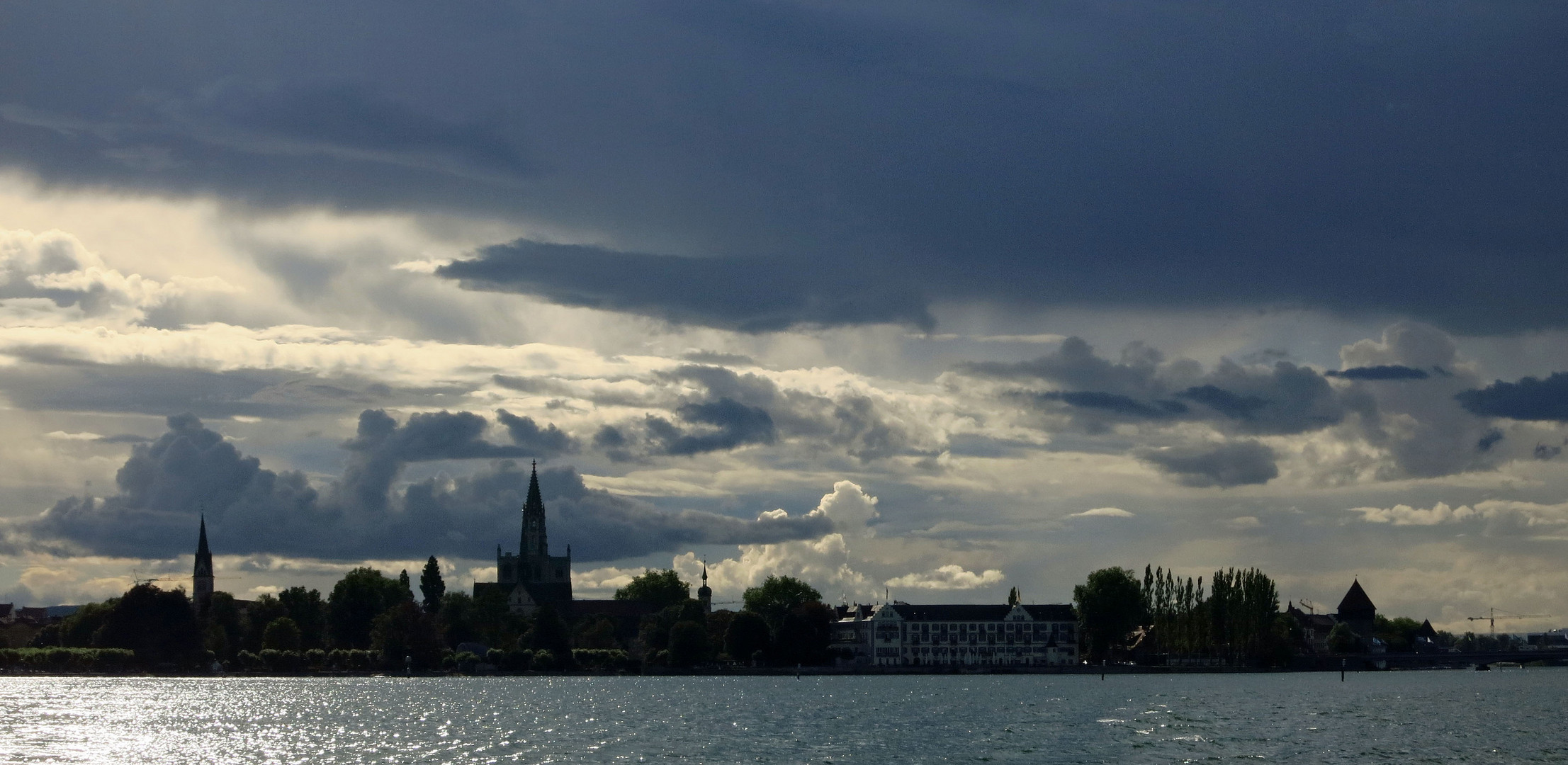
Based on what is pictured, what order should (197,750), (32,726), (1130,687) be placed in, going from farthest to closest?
1. (1130,687)
2. (32,726)
3. (197,750)

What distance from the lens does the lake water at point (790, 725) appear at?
3115 inches

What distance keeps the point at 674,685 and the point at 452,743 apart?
97.9m

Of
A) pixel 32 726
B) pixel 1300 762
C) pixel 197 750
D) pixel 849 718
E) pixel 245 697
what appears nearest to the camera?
pixel 1300 762

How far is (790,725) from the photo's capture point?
10069cm

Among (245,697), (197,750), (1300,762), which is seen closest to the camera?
(1300,762)

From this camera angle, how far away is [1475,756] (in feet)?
254

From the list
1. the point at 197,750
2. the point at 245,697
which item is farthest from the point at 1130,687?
the point at 197,750

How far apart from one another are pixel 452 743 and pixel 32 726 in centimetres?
2918

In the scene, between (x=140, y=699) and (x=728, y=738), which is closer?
(x=728, y=738)

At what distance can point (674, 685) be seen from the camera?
183375 mm

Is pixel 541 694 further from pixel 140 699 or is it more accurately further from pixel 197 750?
pixel 197 750

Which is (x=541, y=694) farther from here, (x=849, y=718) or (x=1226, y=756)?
(x=1226, y=756)

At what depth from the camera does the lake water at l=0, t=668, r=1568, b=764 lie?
3115 inches

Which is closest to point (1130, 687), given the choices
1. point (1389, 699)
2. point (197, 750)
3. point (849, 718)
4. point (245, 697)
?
point (1389, 699)
